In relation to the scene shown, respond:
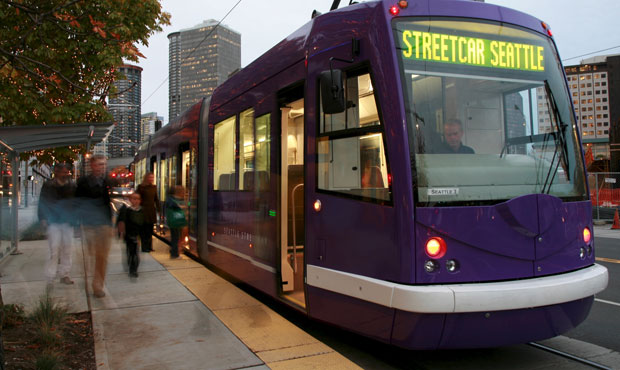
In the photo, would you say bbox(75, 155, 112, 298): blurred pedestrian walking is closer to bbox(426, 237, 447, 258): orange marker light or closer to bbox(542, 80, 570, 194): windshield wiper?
bbox(426, 237, 447, 258): orange marker light

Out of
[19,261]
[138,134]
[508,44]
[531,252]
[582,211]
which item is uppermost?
[138,134]

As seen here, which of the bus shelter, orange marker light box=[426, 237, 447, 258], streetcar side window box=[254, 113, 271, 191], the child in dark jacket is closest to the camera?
orange marker light box=[426, 237, 447, 258]

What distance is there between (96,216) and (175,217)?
3.20m

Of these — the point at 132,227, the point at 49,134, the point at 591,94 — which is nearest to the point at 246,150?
the point at 132,227

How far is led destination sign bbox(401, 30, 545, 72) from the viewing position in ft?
13.6

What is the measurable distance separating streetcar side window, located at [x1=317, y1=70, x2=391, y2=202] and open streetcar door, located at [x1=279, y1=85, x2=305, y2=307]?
0.85 metres

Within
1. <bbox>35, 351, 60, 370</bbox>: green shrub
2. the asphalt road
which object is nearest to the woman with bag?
<bbox>35, 351, 60, 370</bbox>: green shrub

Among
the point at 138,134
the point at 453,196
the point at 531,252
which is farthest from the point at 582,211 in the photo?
the point at 138,134

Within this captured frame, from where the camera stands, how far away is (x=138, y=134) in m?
46.5

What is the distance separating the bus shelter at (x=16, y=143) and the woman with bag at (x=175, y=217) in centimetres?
187

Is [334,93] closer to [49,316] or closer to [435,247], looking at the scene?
[435,247]

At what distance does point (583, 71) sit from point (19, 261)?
15277cm

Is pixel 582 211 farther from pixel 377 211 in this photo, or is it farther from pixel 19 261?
pixel 19 261

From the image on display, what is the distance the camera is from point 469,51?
14.0 feet
